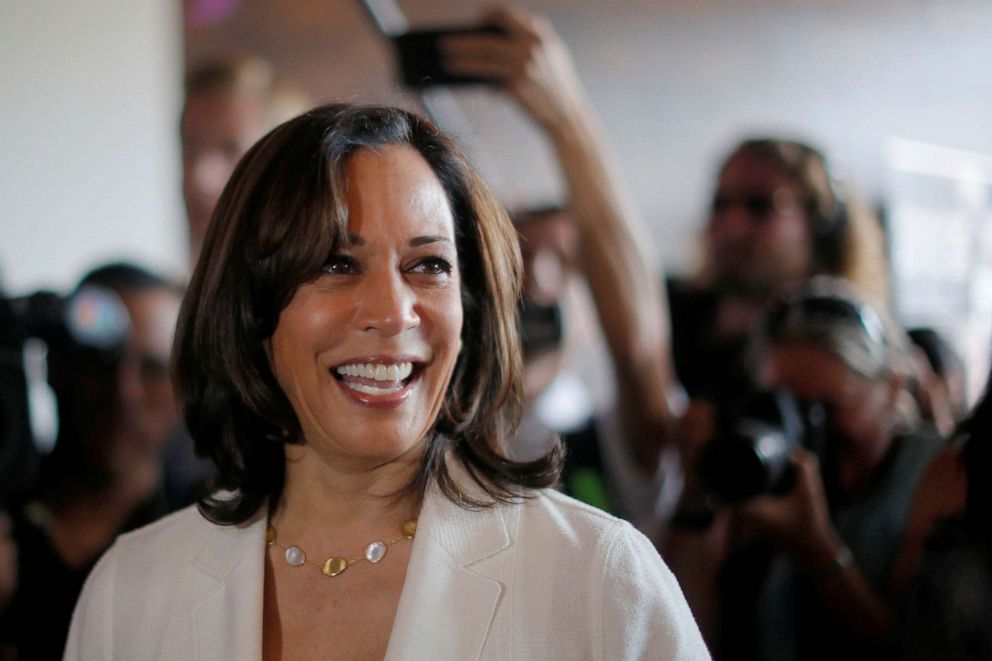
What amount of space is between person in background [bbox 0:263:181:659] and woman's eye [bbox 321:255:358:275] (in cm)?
69

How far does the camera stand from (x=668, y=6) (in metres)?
3.77

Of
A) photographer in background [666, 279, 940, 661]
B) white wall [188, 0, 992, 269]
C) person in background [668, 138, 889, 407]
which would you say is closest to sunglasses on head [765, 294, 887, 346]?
photographer in background [666, 279, 940, 661]

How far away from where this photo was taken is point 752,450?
158cm

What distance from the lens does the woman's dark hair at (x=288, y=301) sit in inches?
42.0

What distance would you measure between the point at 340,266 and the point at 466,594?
330 millimetres

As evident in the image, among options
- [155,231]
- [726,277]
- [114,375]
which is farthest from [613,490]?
[155,231]

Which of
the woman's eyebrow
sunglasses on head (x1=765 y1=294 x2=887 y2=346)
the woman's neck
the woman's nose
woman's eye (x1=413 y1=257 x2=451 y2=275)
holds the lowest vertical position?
the woman's neck

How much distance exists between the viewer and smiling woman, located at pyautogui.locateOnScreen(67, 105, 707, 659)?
3.43ft

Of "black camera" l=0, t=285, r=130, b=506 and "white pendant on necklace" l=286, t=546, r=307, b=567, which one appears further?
"black camera" l=0, t=285, r=130, b=506

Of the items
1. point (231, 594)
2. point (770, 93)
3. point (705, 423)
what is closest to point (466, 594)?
point (231, 594)

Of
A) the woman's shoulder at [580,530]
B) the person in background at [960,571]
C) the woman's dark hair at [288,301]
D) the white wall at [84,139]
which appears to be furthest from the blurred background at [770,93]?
the woman's shoulder at [580,530]

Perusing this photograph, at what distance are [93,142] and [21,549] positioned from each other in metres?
1.47

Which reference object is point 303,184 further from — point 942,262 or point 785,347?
point 942,262

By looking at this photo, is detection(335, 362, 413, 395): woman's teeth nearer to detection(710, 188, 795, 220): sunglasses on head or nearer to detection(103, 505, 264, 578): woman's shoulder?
detection(103, 505, 264, 578): woman's shoulder
